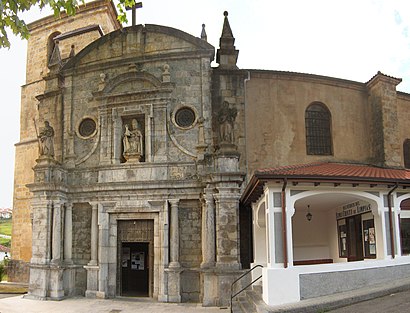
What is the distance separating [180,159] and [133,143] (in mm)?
1873

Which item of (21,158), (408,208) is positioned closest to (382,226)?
(408,208)

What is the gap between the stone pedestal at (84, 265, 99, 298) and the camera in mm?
15688

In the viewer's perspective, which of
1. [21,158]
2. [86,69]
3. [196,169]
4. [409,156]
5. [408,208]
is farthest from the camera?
[21,158]

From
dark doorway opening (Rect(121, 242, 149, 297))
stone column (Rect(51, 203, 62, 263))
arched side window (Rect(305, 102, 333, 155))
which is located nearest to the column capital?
dark doorway opening (Rect(121, 242, 149, 297))

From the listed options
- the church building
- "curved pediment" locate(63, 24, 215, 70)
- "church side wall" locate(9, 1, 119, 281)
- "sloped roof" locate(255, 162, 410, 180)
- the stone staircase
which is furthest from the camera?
"church side wall" locate(9, 1, 119, 281)

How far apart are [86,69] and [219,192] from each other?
738 centimetres

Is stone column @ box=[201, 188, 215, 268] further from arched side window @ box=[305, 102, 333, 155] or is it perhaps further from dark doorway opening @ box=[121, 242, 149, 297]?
arched side window @ box=[305, 102, 333, 155]

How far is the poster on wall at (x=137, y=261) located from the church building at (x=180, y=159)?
4cm

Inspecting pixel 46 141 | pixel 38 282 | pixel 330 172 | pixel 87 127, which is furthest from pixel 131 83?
pixel 330 172

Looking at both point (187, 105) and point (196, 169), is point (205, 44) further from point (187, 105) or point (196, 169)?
point (196, 169)

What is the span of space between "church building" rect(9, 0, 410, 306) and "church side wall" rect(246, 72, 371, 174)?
4cm

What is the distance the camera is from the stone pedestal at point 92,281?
15.7m

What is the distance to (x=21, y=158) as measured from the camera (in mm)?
22641

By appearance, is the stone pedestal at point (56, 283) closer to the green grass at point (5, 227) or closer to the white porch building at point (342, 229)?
the white porch building at point (342, 229)
